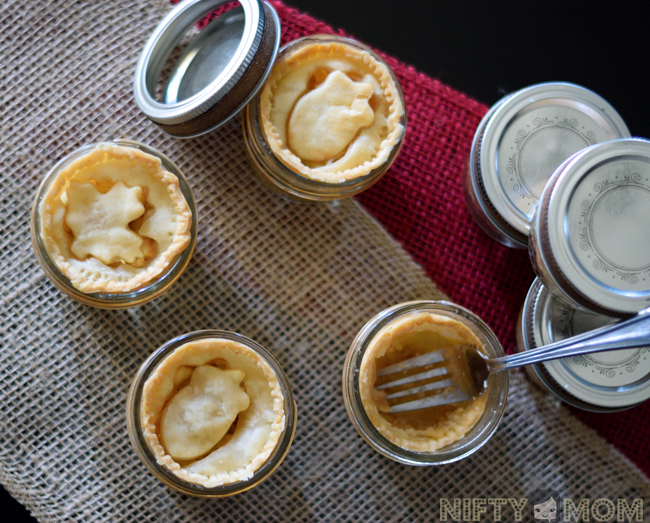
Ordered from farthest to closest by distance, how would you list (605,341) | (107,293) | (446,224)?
(446,224), (107,293), (605,341)

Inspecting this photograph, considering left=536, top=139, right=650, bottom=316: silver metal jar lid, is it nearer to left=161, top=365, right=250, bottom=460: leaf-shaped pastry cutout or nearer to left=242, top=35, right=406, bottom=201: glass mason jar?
left=242, top=35, right=406, bottom=201: glass mason jar

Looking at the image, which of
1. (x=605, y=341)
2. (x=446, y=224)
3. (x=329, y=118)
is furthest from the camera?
(x=446, y=224)

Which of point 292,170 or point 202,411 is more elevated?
point 292,170

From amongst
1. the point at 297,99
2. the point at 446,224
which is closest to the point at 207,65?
the point at 297,99

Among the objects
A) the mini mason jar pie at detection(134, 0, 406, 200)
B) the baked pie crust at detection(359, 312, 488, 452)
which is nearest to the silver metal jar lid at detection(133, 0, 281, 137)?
the mini mason jar pie at detection(134, 0, 406, 200)

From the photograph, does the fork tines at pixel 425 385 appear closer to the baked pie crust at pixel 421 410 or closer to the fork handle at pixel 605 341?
the baked pie crust at pixel 421 410

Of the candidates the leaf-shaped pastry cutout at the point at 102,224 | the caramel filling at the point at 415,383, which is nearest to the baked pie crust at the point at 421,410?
the caramel filling at the point at 415,383

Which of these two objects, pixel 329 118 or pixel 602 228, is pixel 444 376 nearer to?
pixel 602 228
